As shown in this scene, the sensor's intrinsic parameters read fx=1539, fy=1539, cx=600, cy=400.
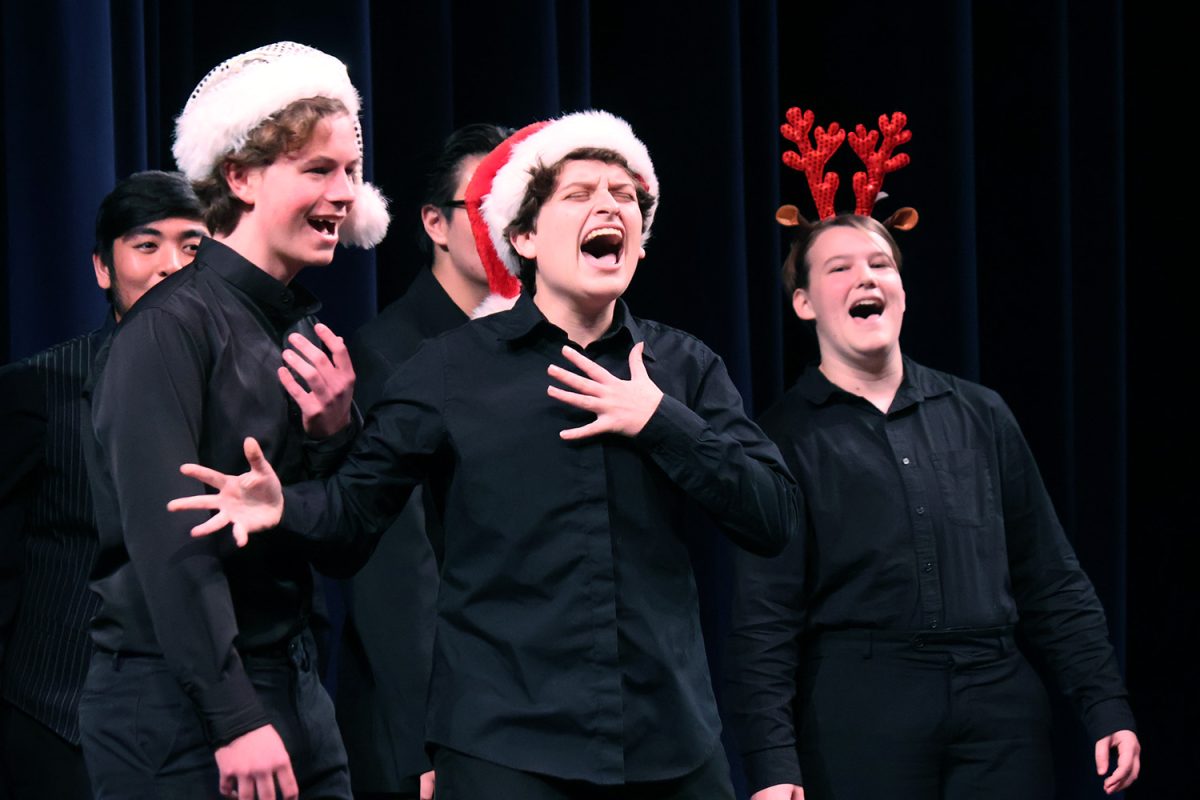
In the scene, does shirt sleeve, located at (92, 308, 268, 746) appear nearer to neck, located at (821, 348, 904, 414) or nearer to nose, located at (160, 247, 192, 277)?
nose, located at (160, 247, 192, 277)

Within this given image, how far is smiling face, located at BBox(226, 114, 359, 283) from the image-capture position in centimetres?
204

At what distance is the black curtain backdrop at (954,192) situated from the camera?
3359 mm

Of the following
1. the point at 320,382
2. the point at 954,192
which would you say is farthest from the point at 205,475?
the point at 954,192

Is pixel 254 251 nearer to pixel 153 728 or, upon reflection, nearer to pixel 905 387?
pixel 153 728

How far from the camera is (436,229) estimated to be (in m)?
2.90

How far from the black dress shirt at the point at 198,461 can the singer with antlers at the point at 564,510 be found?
7cm

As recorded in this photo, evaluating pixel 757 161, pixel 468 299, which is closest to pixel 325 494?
pixel 468 299

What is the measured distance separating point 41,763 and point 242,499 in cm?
86

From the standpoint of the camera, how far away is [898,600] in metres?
→ 2.59

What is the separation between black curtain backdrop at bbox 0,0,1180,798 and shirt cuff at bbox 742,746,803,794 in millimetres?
1063

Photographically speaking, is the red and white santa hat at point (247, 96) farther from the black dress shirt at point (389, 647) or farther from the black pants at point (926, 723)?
the black pants at point (926, 723)

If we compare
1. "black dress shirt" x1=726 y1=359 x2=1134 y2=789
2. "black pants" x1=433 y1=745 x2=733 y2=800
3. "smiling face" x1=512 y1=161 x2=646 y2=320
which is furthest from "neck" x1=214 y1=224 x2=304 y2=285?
"black dress shirt" x1=726 y1=359 x2=1134 y2=789

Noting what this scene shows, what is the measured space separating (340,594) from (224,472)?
3.87ft

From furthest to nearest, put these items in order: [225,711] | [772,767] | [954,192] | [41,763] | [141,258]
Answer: [954,192] < [141,258] < [772,767] < [41,763] < [225,711]
